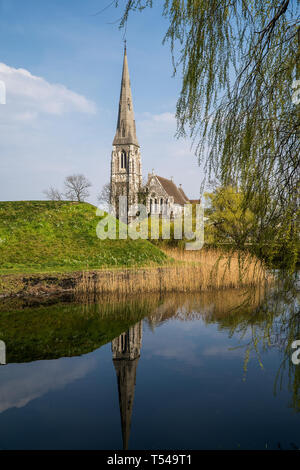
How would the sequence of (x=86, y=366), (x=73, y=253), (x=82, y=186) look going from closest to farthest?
(x=86, y=366) → (x=73, y=253) → (x=82, y=186)

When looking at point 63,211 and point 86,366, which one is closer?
point 86,366

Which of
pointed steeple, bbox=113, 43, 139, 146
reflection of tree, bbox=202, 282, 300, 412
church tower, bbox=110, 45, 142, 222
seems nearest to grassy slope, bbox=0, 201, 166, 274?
reflection of tree, bbox=202, 282, 300, 412

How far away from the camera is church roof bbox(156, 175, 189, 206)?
53781mm

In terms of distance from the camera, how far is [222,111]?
3215 mm

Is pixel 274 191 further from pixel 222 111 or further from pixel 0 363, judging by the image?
pixel 0 363

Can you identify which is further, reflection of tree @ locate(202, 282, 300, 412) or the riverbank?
the riverbank

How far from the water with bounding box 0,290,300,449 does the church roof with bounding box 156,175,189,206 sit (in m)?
44.6

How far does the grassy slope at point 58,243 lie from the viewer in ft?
49.4

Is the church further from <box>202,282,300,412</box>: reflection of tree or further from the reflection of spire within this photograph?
the reflection of spire

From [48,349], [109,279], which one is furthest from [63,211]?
[48,349]

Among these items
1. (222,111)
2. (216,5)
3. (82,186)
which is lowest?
(222,111)

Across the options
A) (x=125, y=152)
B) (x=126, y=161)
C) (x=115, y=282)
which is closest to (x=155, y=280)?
(x=115, y=282)

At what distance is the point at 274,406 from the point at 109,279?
321 inches

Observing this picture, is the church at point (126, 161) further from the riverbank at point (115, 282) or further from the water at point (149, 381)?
the water at point (149, 381)
